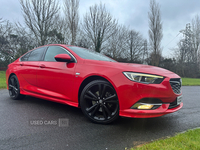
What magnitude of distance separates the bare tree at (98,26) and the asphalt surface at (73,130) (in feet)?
60.6

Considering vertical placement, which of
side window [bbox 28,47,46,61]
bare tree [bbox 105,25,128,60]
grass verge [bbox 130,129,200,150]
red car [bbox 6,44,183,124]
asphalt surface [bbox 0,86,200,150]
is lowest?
asphalt surface [bbox 0,86,200,150]

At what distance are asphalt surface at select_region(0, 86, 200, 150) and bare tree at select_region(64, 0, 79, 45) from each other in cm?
1639

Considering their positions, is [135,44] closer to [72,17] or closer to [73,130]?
[72,17]

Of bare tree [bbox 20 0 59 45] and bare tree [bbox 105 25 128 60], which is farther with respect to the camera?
bare tree [bbox 105 25 128 60]

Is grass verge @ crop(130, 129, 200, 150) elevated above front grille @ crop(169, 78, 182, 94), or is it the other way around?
front grille @ crop(169, 78, 182, 94)

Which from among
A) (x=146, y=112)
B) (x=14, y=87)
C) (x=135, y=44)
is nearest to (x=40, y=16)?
(x=14, y=87)

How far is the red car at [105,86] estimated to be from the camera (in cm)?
219

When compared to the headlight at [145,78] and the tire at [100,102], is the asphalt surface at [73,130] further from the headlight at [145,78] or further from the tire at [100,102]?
the headlight at [145,78]

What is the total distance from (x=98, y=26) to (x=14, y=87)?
59.6 feet

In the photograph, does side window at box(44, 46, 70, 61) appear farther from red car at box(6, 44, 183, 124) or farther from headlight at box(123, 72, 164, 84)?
headlight at box(123, 72, 164, 84)

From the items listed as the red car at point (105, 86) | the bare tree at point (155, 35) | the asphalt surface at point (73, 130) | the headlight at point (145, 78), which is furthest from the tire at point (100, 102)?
the bare tree at point (155, 35)

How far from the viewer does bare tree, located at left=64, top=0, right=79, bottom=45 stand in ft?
60.0

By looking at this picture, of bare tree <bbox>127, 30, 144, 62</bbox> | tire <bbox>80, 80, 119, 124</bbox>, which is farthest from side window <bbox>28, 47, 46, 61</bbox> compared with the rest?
bare tree <bbox>127, 30, 144, 62</bbox>

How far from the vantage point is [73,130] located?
229cm
